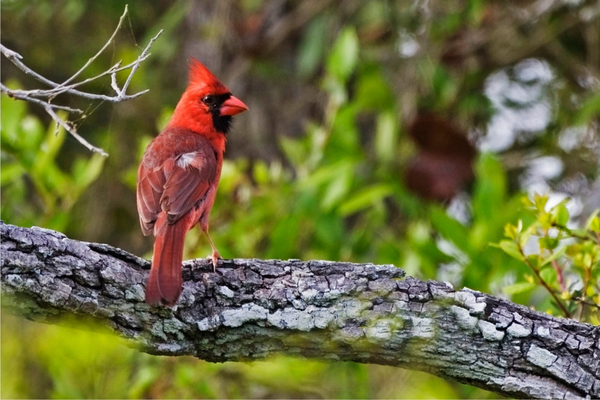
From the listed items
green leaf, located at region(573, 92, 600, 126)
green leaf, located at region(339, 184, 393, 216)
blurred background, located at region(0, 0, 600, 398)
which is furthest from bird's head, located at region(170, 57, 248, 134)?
green leaf, located at region(573, 92, 600, 126)

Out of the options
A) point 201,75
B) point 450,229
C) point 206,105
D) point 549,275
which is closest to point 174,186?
point 206,105

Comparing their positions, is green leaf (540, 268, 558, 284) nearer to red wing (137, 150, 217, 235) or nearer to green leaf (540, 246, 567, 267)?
green leaf (540, 246, 567, 267)

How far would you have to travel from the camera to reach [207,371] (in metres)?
4.52

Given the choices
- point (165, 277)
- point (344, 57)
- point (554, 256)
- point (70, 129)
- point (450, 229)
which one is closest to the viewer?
point (70, 129)

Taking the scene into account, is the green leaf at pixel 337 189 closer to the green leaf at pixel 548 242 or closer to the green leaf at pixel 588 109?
the green leaf at pixel 588 109

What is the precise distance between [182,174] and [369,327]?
5.22 ft

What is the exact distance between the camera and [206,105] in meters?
4.62

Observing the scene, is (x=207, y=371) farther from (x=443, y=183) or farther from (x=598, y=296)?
(x=598, y=296)

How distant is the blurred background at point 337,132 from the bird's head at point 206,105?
378mm

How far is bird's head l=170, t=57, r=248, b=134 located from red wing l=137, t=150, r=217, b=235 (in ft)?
1.50

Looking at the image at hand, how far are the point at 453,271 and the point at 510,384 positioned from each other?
6.51 ft

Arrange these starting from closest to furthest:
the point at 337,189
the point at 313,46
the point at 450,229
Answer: the point at 450,229, the point at 337,189, the point at 313,46

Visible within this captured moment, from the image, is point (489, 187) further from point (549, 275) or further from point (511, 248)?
point (511, 248)

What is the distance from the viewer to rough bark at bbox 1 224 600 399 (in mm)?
2576
